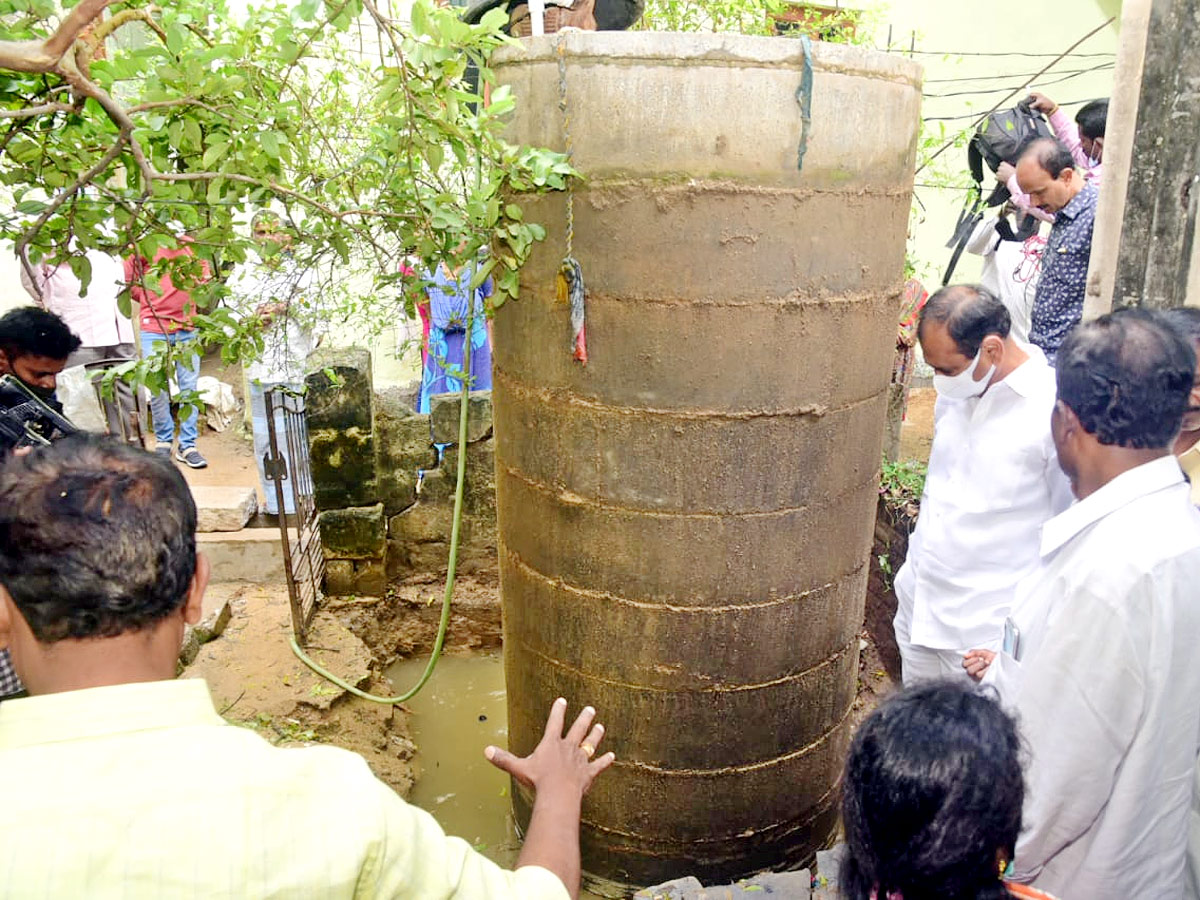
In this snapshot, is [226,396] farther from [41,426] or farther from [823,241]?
[823,241]

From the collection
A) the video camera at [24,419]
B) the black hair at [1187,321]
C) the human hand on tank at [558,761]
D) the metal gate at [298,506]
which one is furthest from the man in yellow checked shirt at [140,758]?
the metal gate at [298,506]

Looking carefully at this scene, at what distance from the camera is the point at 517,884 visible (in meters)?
1.44

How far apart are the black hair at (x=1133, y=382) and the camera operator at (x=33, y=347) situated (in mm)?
3701

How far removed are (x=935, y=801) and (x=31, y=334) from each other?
12.1 feet

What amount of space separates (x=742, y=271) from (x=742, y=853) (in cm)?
248

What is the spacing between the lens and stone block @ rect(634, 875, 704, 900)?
9.61 ft

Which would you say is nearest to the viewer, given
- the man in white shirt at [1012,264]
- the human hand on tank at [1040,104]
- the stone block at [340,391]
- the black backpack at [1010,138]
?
the black backpack at [1010,138]

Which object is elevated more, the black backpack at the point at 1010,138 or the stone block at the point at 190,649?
the black backpack at the point at 1010,138

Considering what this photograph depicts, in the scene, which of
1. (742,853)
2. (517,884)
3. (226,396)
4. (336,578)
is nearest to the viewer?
(517,884)

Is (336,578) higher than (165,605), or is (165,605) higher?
(165,605)

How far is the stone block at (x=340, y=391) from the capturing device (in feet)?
18.5

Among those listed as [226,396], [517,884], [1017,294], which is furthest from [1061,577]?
[226,396]

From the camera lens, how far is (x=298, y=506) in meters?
5.51

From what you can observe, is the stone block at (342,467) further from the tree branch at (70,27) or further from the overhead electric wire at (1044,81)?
the overhead electric wire at (1044,81)
